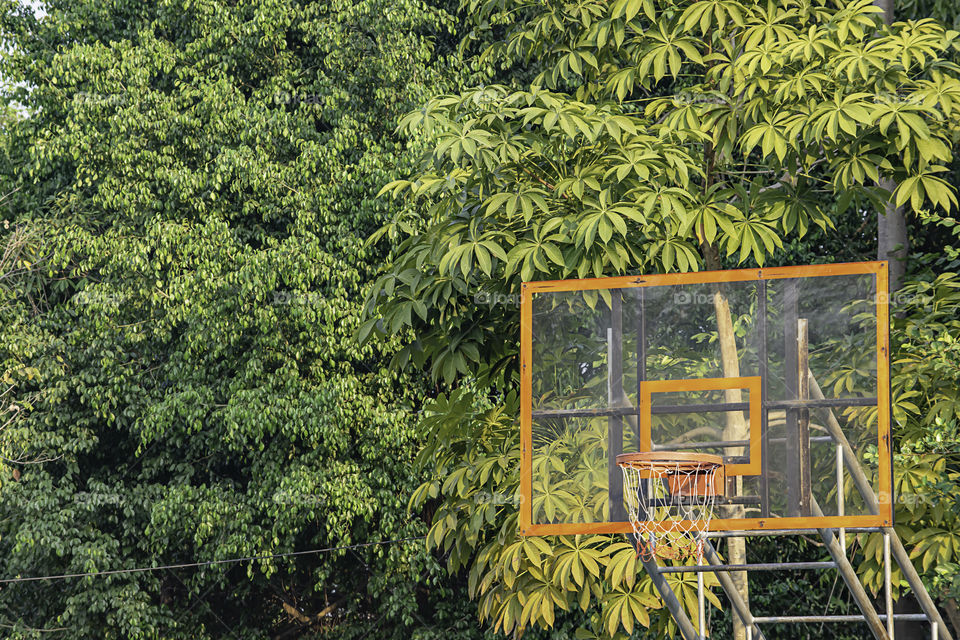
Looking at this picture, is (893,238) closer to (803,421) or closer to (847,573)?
(803,421)

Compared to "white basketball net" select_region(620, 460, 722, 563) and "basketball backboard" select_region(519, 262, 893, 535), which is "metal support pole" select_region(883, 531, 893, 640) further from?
"white basketball net" select_region(620, 460, 722, 563)

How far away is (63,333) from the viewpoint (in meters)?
10.7

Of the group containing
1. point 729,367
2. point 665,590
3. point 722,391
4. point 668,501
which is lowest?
point 665,590

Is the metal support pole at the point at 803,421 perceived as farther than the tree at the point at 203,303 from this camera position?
No

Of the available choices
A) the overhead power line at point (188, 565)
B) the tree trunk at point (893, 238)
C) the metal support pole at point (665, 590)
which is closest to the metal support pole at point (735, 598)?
the metal support pole at point (665, 590)

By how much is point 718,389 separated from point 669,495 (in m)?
0.54

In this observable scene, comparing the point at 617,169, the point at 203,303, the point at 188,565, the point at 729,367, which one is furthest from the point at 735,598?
the point at 188,565

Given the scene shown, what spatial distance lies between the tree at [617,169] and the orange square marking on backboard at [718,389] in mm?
600

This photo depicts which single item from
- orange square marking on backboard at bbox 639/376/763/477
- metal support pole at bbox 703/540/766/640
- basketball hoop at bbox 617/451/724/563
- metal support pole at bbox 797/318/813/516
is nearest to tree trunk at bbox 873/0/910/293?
metal support pole at bbox 703/540/766/640

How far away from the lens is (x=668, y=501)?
5301mm

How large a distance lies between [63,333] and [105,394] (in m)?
0.94

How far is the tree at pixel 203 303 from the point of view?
9633mm

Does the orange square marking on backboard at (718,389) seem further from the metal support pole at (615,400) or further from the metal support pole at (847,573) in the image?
the metal support pole at (847,573)

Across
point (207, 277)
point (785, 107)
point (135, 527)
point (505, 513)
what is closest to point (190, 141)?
point (207, 277)
